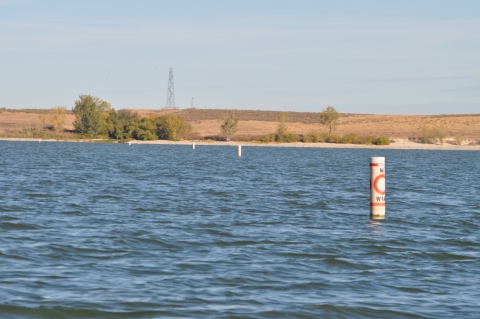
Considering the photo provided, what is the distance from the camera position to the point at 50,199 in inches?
992

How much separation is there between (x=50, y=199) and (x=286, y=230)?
9893 millimetres

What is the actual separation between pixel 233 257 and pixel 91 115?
5036 inches

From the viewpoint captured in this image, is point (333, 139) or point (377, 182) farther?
point (333, 139)

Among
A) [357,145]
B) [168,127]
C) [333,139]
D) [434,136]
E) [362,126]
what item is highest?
[362,126]

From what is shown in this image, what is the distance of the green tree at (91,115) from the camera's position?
139m

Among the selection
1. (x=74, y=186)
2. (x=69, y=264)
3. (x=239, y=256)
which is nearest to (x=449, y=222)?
(x=239, y=256)

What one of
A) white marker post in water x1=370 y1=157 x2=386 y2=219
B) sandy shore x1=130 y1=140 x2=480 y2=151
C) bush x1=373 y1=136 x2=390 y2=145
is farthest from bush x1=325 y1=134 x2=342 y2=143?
white marker post in water x1=370 y1=157 x2=386 y2=219

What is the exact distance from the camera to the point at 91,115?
457 ft

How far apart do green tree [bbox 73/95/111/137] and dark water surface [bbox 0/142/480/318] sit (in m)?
113

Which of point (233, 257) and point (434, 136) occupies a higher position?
point (434, 136)

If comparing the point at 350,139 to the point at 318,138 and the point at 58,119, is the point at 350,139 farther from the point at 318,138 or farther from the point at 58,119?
the point at 58,119

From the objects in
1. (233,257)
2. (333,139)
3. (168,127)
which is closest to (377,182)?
(233,257)

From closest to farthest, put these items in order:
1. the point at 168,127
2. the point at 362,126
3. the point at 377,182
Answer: the point at 377,182, the point at 168,127, the point at 362,126

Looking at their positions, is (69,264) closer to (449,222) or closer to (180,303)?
(180,303)
